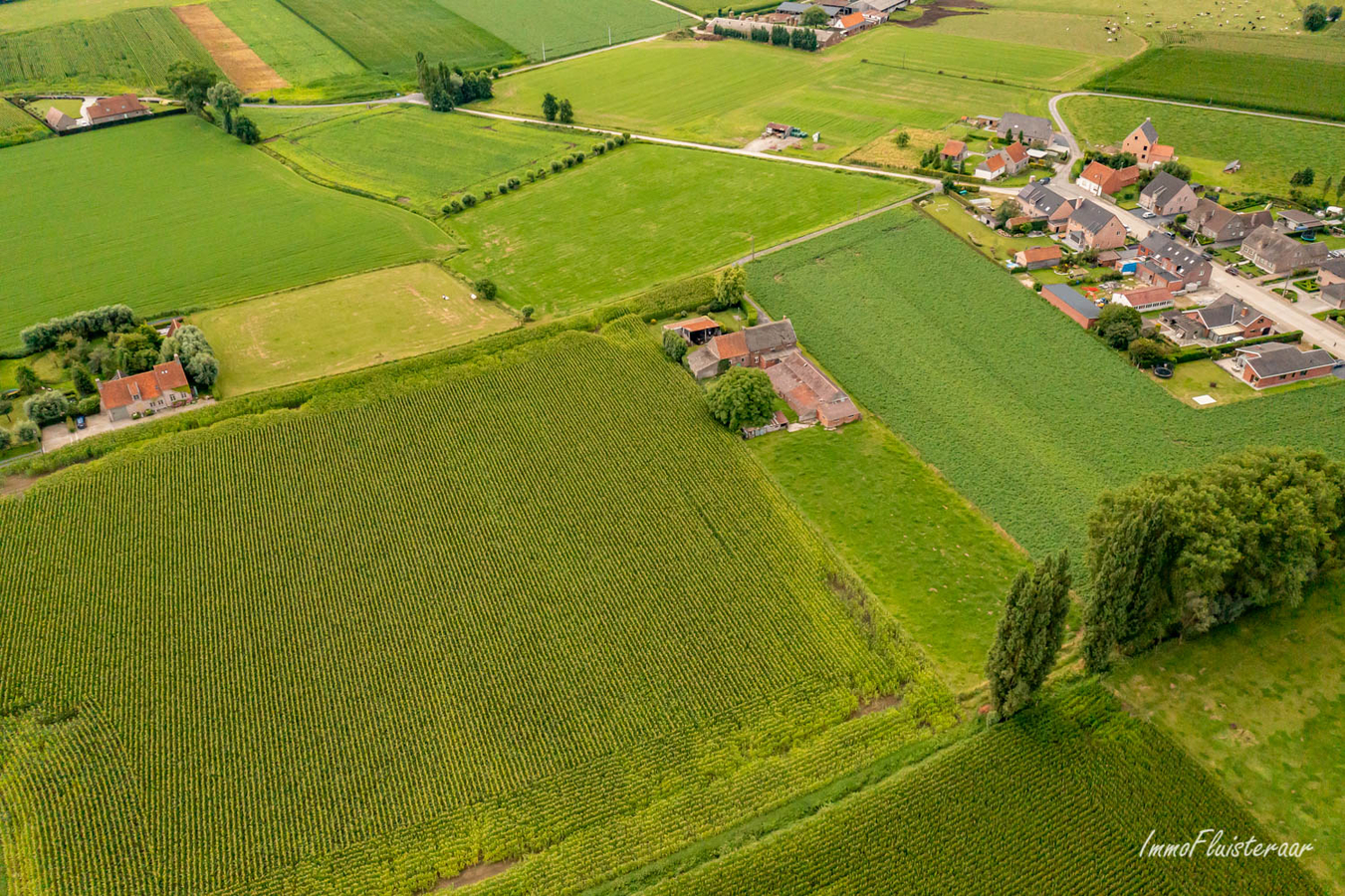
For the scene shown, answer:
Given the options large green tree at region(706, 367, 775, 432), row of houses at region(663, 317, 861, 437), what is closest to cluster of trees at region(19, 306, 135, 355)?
row of houses at region(663, 317, 861, 437)

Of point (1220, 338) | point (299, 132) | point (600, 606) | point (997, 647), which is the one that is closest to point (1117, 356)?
point (1220, 338)

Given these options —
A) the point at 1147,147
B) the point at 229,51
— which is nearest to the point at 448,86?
the point at 229,51

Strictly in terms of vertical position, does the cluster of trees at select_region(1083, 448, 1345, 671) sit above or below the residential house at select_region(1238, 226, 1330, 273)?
below

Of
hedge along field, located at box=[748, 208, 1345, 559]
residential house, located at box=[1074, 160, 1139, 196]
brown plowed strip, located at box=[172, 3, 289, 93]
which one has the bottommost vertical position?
hedge along field, located at box=[748, 208, 1345, 559]

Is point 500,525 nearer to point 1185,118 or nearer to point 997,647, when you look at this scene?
point 997,647

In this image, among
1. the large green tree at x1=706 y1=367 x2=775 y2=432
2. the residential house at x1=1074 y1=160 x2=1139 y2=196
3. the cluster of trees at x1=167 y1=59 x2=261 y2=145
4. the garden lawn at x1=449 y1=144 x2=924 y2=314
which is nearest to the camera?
the large green tree at x1=706 y1=367 x2=775 y2=432

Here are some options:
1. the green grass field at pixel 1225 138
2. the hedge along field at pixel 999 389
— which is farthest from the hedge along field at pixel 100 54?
the green grass field at pixel 1225 138

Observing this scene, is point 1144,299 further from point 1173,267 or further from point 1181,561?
point 1181,561

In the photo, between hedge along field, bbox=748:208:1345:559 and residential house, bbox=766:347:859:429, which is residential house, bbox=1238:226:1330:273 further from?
residential house, bbox=766:347:859:429
